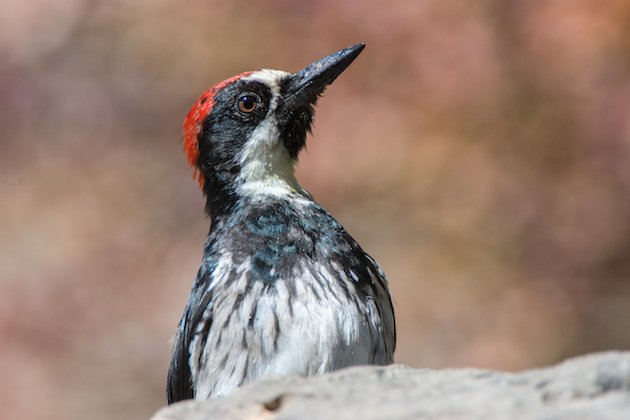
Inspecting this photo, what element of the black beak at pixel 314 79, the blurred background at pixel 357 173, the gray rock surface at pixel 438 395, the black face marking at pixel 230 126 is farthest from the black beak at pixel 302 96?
the blurred background at pixel 357 173

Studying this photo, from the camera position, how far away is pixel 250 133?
18.5 ft

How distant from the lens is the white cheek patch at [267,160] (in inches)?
219

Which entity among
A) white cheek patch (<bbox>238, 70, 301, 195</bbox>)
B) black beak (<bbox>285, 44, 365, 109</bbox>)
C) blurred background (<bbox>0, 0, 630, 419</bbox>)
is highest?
blurred background (<bbox>0, 0, 630, 419</bbox>)

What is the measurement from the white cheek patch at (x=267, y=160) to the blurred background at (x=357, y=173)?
13.8 ft

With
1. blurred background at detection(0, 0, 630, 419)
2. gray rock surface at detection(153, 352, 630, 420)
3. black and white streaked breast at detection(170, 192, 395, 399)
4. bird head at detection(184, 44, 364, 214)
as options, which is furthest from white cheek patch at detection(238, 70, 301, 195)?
blurred background at detection(0, 0, 630, 419)

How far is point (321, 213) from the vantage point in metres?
5.34

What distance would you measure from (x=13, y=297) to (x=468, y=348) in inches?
150

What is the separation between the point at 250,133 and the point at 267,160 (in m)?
0.14

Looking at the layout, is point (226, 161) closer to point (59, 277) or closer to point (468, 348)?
point (468, 348)

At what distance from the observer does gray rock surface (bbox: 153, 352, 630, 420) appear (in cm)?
307

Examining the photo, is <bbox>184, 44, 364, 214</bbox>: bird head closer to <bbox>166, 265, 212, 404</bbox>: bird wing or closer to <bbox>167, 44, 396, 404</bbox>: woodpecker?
<bbox>167, 44, 396, 404</bbox>: woodpecker

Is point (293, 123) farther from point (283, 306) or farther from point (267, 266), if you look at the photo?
point (283, 306)

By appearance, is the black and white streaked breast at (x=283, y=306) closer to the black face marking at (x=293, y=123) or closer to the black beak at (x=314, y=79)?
the black face marking at (x=293, y=123)

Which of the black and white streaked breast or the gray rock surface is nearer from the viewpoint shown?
the gray rock surface
